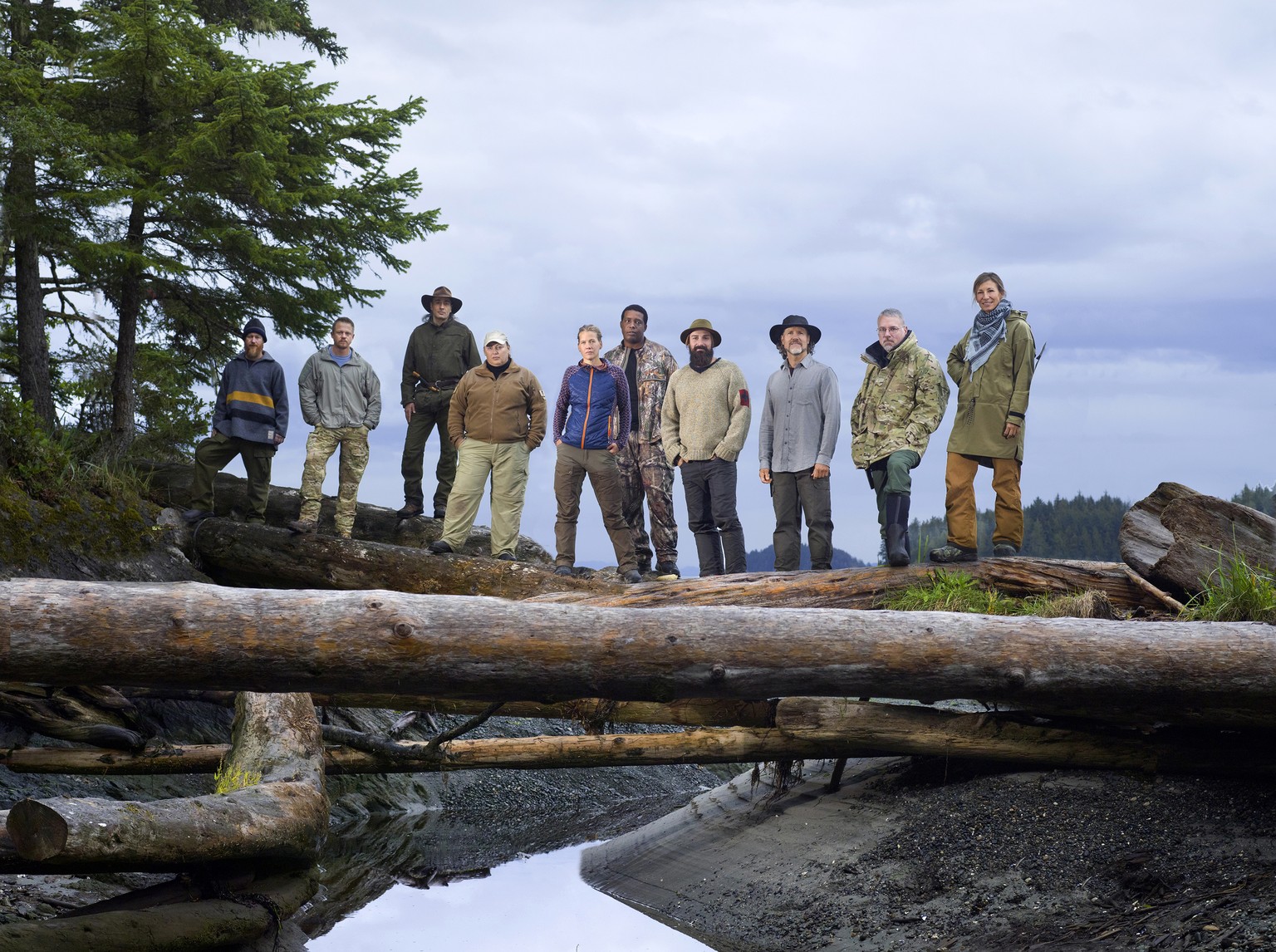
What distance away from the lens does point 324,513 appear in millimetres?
16078

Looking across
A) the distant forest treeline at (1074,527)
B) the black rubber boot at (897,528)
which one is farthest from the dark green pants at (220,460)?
the distant forest treeline at (1074,527)

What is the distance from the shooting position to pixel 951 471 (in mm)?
9547

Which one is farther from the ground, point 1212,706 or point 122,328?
point 122,328

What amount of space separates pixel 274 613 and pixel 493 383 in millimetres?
7108

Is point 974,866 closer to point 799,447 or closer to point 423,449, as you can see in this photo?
point 799,447

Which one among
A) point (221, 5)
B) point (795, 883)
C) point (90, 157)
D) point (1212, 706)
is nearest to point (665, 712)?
point (795, 883)

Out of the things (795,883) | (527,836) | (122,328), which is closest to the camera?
(795,883)

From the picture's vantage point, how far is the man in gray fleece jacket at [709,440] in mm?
11078

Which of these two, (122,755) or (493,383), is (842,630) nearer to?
(122,755)

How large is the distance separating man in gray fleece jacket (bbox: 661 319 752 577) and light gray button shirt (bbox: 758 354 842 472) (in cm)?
51

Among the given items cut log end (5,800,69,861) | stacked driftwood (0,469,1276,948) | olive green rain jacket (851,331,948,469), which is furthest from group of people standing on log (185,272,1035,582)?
cut log end (5,800,69,861)

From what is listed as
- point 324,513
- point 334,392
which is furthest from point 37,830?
point 324,513

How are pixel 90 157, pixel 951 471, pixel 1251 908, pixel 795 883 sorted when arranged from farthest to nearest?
pixel 90 157 < pixel 951 471 < pixel 795 883 < pixel 1251 908

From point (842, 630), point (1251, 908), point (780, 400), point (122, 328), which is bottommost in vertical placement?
point (1251, 908)
